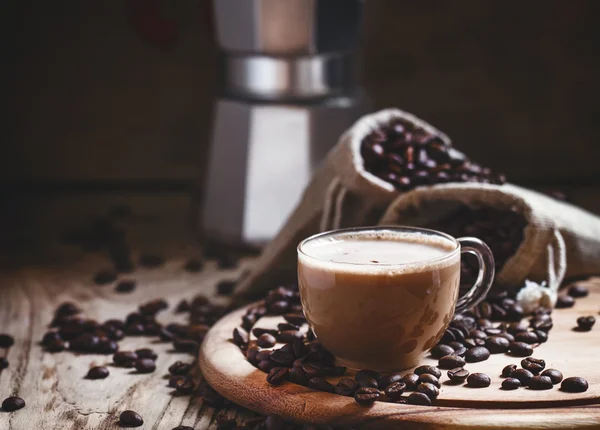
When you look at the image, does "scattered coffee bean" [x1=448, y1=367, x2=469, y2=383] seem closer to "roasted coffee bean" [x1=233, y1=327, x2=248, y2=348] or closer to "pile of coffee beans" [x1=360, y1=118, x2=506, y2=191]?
"roasted coffee bean" [x1=233, y1=327, x2=248, y2=348]

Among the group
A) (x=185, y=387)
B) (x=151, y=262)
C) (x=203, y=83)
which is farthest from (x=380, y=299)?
(x=203, y=83)

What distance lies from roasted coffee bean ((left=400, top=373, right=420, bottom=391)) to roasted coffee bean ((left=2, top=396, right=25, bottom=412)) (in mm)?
536

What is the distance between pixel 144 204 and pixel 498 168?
1.12 meters

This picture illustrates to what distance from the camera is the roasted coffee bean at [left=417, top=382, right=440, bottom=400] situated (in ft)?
3.30

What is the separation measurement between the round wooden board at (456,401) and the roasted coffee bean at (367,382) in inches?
1.2

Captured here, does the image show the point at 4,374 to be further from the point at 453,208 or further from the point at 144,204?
the point at 144,204

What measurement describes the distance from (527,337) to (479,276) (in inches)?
4.4

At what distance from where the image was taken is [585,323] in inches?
49.2

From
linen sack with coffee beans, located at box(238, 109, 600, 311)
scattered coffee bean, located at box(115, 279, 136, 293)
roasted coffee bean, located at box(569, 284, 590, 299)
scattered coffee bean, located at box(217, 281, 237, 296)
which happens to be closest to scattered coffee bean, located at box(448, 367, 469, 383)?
linen sack with coffee beans, located at box(238, 109, 600, 311)

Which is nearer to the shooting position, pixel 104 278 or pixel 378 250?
pixel 378 250

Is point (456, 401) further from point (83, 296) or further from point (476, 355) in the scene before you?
point (83, 296)

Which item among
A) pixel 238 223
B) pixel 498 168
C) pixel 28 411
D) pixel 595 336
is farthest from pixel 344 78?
pixel 28 411

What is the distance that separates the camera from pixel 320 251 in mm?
1160

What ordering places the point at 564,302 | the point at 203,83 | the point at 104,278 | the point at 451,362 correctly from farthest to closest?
the point at 203,83 → the point at 104,278 → the point at 564,302 → the point at 451,362
